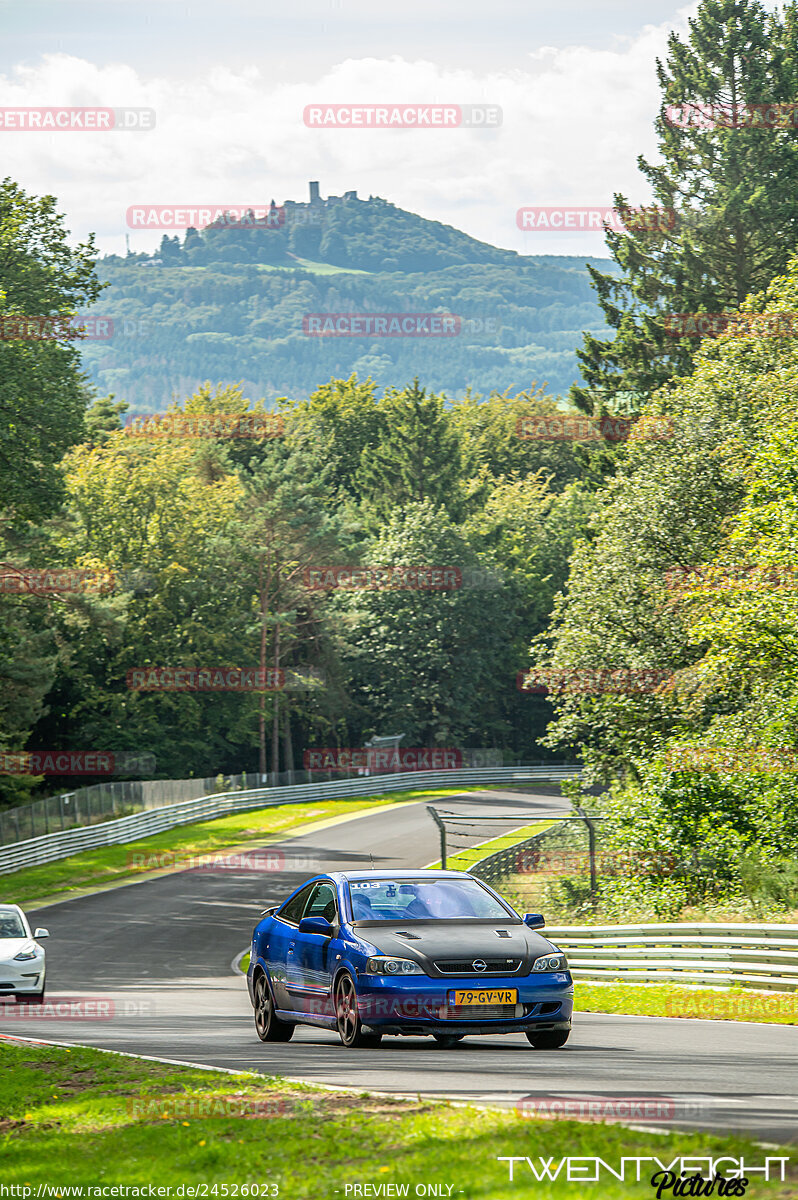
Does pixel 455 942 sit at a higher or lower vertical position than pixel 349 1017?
higher

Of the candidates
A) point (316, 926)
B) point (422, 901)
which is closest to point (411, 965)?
point (422, 901)

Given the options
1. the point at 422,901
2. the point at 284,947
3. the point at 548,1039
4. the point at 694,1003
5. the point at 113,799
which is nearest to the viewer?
the point at 548,1039

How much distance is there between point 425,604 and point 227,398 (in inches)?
1037

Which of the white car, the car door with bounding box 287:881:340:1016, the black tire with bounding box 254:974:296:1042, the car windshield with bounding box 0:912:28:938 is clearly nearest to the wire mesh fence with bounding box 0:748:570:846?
the car windshield with bounding box 0:912:28:938

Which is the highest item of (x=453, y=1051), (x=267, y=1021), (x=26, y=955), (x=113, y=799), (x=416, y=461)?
(x=416, y=461)

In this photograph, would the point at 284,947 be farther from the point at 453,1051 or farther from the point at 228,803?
the point at 228,803

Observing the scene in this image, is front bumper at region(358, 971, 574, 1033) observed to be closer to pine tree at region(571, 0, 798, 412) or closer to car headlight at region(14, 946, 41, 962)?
car headlight at region(14, 946, 41, 962)

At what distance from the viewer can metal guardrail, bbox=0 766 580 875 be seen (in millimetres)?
47219

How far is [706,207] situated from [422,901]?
44949 millimetres

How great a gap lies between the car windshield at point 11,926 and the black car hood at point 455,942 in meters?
10.8

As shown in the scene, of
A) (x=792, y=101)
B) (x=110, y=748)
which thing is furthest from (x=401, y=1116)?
(x=110, y=748)

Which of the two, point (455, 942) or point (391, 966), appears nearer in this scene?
point (391, 966)

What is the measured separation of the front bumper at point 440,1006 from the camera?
1039 cm

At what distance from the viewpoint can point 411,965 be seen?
34.4ft
